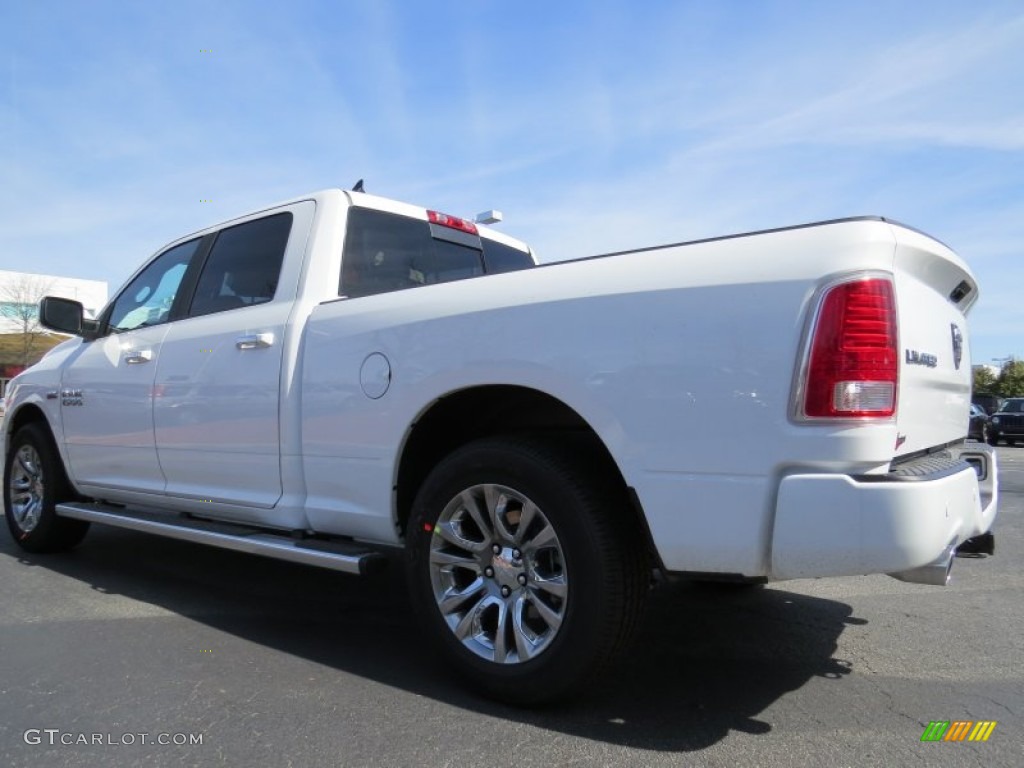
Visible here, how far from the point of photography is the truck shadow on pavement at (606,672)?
2689 mm

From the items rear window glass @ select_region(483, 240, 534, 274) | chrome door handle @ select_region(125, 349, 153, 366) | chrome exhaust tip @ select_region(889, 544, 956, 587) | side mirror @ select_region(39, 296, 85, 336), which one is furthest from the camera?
side mirror @ select_region(39, 296, 85, 336)

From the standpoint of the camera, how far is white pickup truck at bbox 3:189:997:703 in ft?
7.23

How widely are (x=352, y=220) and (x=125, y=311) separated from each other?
6.79 ft

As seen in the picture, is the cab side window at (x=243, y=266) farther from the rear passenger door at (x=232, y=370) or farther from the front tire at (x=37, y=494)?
the front tire at (x=37, y=494)

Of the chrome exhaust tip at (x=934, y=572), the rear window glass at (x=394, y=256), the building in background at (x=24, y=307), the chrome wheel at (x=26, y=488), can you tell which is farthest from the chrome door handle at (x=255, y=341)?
the building in background at (x=24, y=307)

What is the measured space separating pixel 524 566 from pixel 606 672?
452mm

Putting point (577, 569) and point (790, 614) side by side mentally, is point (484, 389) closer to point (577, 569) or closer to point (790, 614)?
point (577, 569)

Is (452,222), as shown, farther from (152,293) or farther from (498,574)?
(498,574)

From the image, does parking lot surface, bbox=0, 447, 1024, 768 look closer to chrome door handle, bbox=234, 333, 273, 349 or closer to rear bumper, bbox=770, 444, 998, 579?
rear bumper, bbox=770, 444, 998, 579

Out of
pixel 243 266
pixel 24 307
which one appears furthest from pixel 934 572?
pixel 24 307

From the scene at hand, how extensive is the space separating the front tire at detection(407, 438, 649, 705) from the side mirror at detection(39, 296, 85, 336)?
336 cm

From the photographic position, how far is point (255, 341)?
3.64 m

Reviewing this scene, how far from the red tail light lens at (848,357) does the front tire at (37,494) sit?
4933 millimetres

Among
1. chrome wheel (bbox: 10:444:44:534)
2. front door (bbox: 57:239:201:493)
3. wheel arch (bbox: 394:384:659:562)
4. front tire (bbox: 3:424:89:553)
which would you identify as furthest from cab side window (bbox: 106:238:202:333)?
wheel arch (bbox: 394:384:659:562)
